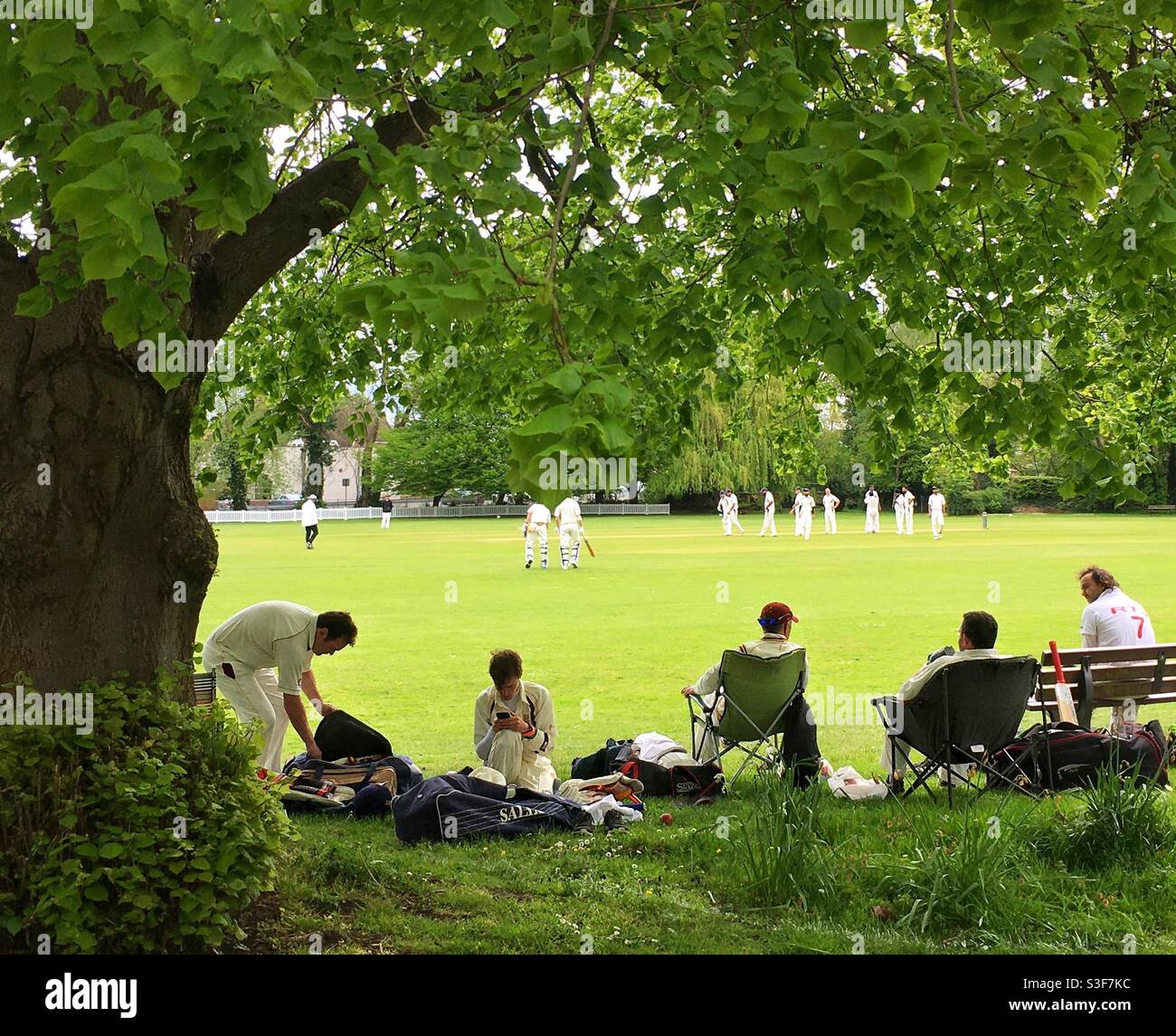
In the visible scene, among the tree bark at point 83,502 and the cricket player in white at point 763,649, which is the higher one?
the tree bark at point 83,502

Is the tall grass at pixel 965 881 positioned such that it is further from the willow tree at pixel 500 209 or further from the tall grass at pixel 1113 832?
the willow tree at pixel 500 209

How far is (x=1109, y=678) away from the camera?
9.45 metres

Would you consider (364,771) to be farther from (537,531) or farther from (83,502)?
(537,531)

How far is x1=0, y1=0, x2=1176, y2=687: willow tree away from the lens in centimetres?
354

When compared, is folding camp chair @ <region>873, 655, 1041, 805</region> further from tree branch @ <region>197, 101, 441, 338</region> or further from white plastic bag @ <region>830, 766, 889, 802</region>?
tree branch @ <region>197, 101, 441, 338</region>

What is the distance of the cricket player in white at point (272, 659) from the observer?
8828 millimetres

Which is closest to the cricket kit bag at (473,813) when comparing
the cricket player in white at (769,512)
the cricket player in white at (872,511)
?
the cricket player in white at (769,512)

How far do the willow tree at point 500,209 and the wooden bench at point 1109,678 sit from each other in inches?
86.3

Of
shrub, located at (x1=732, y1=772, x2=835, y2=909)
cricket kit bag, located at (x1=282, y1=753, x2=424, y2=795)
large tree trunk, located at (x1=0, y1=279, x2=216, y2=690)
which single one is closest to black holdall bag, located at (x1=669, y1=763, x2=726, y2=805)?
cricket kit bag, located at (x1=282, y1=753, x2=424, y2=795)

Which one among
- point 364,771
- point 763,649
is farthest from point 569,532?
point 364,771

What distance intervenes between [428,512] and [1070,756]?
2942 inches
